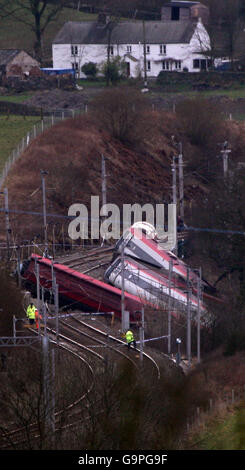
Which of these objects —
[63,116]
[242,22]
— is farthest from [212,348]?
[242,22]

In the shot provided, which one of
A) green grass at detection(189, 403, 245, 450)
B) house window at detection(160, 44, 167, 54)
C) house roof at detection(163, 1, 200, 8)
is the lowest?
green grass at detection(189, 403, 245, 450)

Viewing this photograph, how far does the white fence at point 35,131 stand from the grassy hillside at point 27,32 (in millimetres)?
14292

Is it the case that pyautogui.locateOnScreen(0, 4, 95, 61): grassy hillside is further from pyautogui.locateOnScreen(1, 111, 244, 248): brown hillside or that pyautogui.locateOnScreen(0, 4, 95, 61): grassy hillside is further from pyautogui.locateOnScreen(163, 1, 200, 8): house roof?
pyautogui.locateOnScreen(1, 111, 244, 248): brown hillside

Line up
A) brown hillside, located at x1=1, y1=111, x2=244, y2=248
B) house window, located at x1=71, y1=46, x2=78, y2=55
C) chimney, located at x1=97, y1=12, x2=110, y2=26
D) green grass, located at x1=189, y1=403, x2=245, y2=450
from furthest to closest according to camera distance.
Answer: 1. chimney, located at x1=97, y1=12, x2=110, y2=26
2. house window, located at x1=71, y1=46, x2=78, y2=55
3. brown hillside, located at x1=1, y1=111, x2=244, y2=248
4. green grass, located at x1=189, y1=403, x2=245, y2=450

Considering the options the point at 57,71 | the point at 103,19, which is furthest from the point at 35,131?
the point at 103,19

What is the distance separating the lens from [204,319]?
21.2m

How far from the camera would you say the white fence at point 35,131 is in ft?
105

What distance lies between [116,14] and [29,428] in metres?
45.0

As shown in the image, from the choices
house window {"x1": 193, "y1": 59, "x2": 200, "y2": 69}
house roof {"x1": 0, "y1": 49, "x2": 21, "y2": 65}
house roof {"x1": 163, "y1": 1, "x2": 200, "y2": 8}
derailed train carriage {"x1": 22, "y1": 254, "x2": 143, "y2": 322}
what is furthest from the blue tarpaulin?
derailed train carriage {"x1": 22, "y1": 254, "x2": 143, "y2": 322}

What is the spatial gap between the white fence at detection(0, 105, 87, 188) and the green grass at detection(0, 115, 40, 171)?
228 mm

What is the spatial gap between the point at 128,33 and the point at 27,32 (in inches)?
306

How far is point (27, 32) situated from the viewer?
57.5 m

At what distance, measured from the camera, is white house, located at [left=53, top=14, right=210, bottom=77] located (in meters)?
50.8
